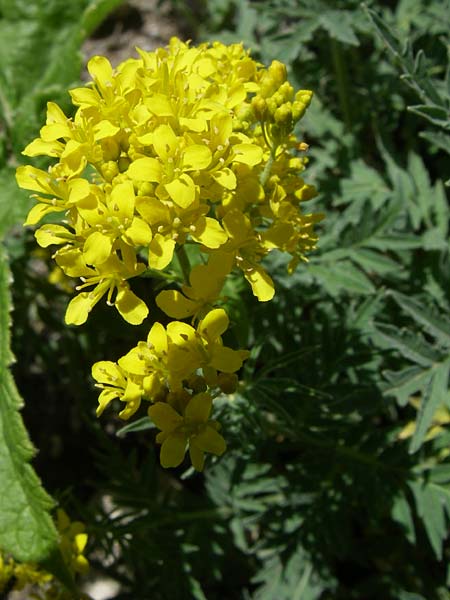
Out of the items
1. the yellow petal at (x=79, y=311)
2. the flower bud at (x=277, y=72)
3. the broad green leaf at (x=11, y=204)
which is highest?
the flower bud at (x=277, y=72)

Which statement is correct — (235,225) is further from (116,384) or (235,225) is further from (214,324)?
(116,384)

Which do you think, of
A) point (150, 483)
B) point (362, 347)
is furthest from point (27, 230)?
point (362, 347)

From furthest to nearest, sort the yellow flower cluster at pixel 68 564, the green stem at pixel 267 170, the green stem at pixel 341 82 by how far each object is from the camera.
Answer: the green stem at pixel 341 82, the yellow flower cluster at pixel 68 564, the green stem at pixel 267 170

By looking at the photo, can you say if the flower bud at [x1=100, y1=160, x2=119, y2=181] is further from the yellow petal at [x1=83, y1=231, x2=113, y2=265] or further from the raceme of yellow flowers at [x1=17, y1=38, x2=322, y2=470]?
the yellow petal at [x1=83, y1=231, x2=113, y2=265]

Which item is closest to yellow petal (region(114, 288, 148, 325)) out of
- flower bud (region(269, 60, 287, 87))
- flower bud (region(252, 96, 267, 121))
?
flower bud (region(252, 96, 267, 121))

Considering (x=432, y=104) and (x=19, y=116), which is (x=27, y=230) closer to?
(x=19, y=116)

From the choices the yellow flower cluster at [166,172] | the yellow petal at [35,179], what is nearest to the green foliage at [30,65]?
the yellow petal at [35,179]

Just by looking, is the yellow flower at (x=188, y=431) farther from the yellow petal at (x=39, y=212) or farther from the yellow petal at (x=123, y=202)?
the yellow petal at (x=39, y=212)

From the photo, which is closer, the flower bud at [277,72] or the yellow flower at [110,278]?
the yellow flower at [110,278]
